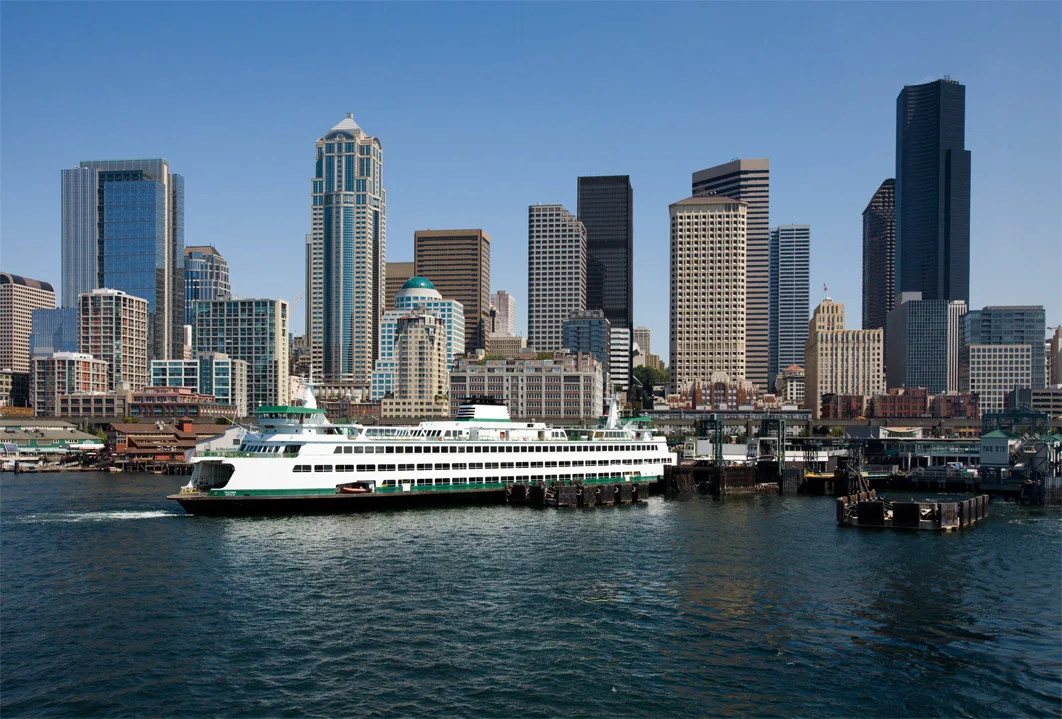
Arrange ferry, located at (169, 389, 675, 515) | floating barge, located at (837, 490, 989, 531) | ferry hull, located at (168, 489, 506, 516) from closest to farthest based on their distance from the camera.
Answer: floating barge, located at (837, 490, 989, 531) → ferry hull, located at (168, 489, 506, 516) → ferry, located at (169, 389, 675, 515)

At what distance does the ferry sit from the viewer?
76.5m

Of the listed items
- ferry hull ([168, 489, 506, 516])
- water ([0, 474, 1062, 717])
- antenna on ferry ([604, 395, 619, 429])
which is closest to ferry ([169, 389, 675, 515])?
ferry hull ([168, 489, 506, 516])

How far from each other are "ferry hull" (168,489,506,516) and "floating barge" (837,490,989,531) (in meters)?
38.6

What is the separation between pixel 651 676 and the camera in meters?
35.8

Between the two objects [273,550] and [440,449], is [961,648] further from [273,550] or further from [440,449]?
[440,449]

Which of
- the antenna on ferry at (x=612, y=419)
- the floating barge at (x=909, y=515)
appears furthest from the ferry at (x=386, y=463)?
the floating barge at (x=909, y=515)

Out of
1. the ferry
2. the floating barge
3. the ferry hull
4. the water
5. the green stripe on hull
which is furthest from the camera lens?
the ferry

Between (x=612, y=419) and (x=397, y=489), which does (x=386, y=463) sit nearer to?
(x=397, y=489)

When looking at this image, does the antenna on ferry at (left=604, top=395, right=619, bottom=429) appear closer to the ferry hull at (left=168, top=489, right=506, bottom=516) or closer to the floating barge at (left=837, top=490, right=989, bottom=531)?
the ferry hull at (left=168, top=489, right=506, bottom=516)

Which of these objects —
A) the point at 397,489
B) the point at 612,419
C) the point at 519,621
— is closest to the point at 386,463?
the point at 397,489

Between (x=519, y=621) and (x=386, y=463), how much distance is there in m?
44.0

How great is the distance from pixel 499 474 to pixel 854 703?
63.1 metres

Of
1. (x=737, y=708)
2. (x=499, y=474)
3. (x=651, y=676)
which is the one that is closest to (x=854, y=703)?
(x=737, y=708)

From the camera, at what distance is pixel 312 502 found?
3083 inches
